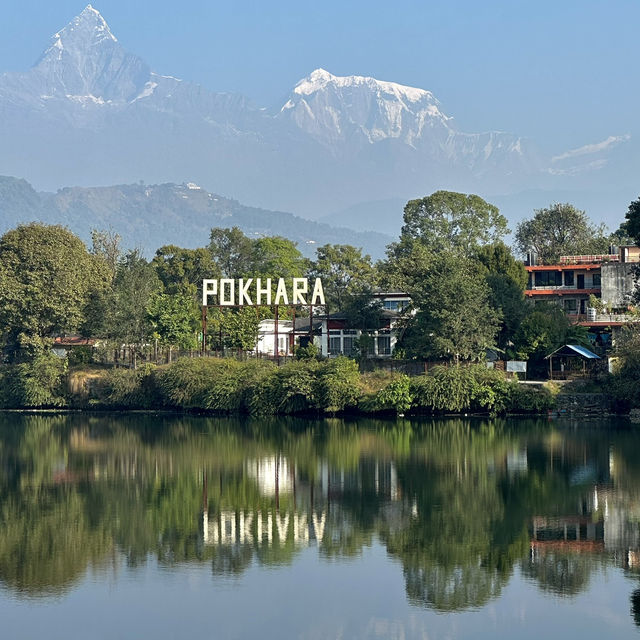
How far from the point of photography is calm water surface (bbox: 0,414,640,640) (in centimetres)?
2784

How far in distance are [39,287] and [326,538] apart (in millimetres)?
48338

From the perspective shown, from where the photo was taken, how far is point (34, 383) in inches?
3029

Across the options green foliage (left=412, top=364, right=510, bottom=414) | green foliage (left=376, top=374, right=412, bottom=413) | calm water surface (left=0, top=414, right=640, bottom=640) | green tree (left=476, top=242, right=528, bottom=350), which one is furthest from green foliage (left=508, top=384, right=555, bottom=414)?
calm water surface (left=0, top=414, right=640, bottom=640)

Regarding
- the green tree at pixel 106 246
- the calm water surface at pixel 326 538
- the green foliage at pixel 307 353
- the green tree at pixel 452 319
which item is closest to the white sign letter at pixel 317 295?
the green foliage at pixel 307 353

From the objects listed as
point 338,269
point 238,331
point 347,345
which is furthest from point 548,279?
point 238,331

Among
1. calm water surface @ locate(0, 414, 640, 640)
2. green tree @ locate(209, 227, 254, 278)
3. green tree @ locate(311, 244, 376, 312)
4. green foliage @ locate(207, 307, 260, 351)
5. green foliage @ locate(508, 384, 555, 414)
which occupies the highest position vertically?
green tree @ locate(209, 227, 254, 278)

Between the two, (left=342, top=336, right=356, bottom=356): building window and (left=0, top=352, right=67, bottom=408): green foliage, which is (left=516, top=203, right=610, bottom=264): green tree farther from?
(left=0, top=352, right=67, bottom=408): green foliage

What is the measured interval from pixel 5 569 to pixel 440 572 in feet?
40.4

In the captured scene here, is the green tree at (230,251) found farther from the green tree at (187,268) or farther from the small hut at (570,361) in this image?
the small hut at (570,361)

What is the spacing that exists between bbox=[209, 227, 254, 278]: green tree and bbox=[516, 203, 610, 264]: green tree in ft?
111

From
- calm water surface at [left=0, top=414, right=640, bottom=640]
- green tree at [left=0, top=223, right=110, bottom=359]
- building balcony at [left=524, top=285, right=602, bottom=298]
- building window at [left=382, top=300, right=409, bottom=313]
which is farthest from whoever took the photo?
building balcony at [left=524, top=285, right=602, bottom=298]

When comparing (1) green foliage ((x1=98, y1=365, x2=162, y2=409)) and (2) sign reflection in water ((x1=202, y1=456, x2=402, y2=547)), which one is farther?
(1) green foliage ((x1=98, y1=365, x2=162, y2=409))

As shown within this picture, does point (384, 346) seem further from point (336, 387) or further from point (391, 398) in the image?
point (391, 398)

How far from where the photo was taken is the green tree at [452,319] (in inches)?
2749
